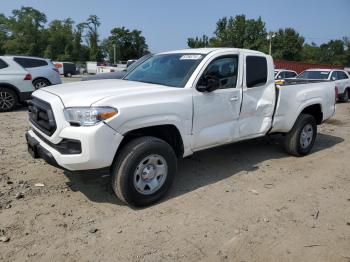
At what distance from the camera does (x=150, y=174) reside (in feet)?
13.8

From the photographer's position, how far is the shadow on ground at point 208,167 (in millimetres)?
4633

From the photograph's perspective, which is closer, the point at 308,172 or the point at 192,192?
the point at 192,192

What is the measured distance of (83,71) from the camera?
189 feet

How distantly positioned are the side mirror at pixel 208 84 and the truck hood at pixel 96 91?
41cm

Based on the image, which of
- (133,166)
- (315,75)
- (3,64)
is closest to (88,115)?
(133,166)

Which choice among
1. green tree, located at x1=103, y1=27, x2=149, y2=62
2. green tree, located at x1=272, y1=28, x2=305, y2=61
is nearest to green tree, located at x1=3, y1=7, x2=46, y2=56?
green tree, located at x1=103, y1=27, x2=149, y2=62

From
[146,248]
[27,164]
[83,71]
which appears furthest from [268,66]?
[83,71]

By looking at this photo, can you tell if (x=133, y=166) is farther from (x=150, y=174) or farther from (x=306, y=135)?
(x=306, y=135)

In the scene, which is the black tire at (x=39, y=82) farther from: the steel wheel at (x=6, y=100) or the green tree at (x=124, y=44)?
the green tree at (x=124, y=44)

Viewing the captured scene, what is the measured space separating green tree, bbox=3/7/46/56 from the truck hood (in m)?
77.9

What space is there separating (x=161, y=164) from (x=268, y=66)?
2.66 m

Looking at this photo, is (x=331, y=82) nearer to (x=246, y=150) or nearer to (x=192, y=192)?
(x=246, y=150)

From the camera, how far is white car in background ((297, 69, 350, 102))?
15765mm

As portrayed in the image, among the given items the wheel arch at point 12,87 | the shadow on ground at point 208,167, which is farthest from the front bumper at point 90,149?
the wheel arch at point 12,87
